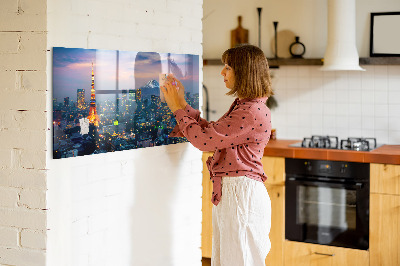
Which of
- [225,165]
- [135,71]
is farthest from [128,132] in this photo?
[225,165]

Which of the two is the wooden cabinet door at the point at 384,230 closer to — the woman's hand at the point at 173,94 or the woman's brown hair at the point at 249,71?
the woman's brown hair at the point at 249,71

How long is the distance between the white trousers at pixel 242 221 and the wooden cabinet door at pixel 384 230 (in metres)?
1.49

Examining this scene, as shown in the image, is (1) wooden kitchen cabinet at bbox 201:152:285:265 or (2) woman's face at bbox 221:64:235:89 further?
(1) wooden kitchen cabinet at bbox 201:152:285:265

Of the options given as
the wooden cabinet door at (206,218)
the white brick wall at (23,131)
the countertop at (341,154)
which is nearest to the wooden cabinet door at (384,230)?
the countertop at (341,154)

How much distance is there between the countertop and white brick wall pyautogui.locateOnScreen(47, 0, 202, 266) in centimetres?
122

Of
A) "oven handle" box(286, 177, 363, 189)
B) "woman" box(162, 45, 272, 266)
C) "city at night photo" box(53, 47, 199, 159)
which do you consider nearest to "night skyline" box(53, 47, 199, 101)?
"city at night photo" box(53, 47, 199, 159)

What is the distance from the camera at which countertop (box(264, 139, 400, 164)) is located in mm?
4020

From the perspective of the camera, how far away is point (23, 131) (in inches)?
91.4

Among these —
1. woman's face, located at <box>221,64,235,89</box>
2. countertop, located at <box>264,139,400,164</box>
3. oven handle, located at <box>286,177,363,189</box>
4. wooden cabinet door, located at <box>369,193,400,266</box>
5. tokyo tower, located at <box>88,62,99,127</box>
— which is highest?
woman's face, located at <box>221,64,235,89</box>

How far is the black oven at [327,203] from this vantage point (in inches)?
163

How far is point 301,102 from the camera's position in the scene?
496cm

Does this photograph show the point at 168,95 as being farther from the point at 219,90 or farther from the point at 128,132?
the point at 219,90

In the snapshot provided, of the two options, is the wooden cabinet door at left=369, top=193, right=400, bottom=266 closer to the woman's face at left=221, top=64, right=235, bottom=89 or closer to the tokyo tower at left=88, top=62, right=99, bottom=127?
the woman's face at left=221, top=64, right=235, bottom=89

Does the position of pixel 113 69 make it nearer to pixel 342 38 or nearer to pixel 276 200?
pixel 276 200
